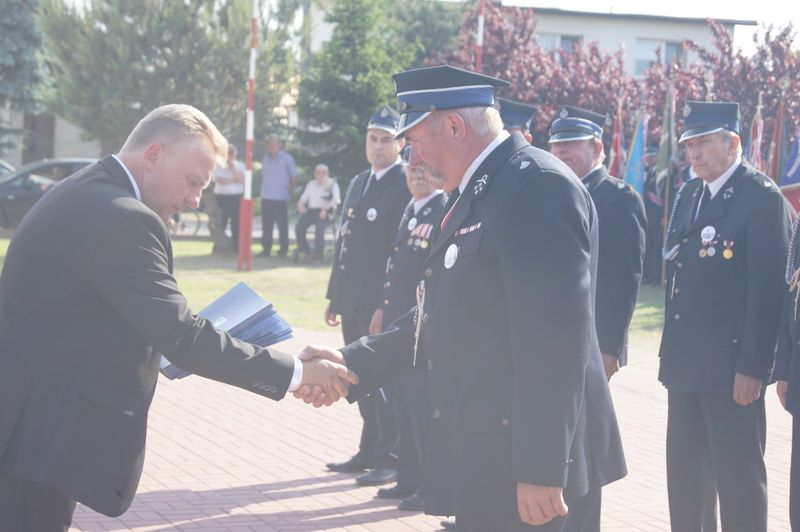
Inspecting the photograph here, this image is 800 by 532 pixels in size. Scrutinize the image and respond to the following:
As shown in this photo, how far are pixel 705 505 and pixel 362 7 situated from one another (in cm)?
1791

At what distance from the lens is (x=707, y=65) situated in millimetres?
22391

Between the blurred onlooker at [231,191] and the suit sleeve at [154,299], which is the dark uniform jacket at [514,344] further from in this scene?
the blurred onlooker at [231,191]

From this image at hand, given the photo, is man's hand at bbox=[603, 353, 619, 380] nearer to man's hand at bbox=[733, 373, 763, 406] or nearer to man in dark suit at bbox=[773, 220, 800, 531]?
man's hand at bbox=[733, 373, 763, 406]

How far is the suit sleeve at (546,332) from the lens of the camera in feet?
10.4

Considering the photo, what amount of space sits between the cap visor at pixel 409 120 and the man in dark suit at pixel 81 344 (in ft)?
2.74

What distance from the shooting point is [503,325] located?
3293 millimetres

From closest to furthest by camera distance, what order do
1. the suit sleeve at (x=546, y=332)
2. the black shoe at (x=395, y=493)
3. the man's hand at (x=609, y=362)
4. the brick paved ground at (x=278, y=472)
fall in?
the suit sleeve at (x=546, y=332)
the man's hand at (x=609, y=362)
the brick paved ground at (x=278, y=472)
the black shoe at (x=395, y=493)

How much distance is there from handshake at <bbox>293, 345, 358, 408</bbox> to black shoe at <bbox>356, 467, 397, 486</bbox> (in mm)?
2546

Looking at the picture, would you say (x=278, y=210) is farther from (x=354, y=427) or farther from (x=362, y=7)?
(x=354, y=427)

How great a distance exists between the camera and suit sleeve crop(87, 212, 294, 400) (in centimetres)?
348

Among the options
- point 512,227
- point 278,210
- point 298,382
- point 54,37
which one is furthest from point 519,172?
point 54,37

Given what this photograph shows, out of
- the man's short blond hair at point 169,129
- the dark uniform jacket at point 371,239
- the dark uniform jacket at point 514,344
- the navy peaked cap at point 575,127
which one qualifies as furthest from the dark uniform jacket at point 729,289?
the man's short blond hair at point 169,129

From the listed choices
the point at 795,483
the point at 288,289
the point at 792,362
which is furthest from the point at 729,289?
the point at 288,289

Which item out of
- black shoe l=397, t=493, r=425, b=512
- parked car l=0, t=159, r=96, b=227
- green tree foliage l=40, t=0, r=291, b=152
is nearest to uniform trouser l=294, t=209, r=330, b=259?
green tree foliage l=40, t=0, r=291, b=152
